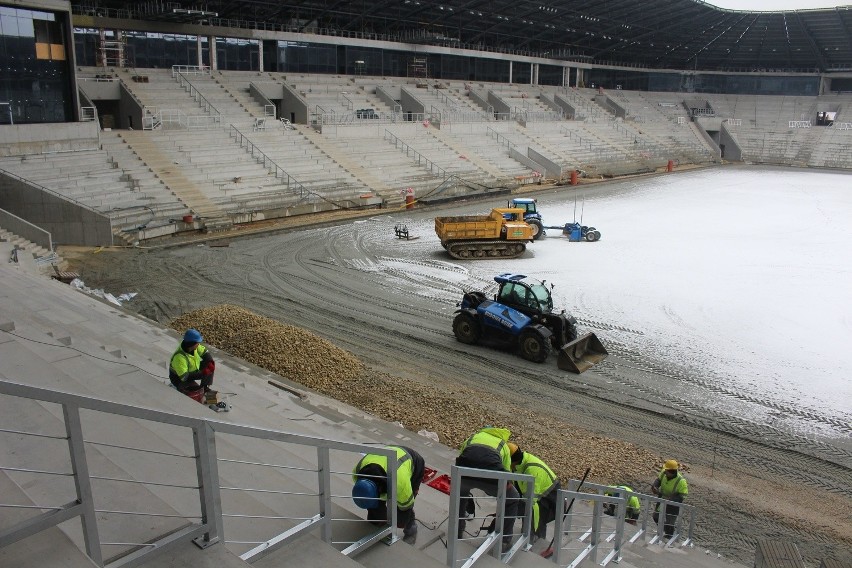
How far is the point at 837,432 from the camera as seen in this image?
11648 mm

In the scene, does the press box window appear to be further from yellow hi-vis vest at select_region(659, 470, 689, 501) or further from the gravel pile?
yellow hi-vis vest at select_region(659, 470, 689, 501)

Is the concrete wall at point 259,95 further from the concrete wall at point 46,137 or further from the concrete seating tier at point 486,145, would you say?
the concrete wall at point 46,137

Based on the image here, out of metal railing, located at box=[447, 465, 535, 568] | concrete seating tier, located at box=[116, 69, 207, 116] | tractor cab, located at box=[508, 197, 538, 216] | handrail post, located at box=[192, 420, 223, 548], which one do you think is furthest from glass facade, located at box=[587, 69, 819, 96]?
handrail post, located at box=[192, 420, 223, 548]

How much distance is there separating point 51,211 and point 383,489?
922 inches

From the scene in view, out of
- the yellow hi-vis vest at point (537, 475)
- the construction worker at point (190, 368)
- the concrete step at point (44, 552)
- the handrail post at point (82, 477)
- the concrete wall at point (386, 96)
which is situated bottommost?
the yellow hi-vis vest at point (537, 475)

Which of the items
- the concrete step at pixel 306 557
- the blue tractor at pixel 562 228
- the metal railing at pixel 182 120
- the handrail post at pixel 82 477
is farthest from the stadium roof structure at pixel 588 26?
the handrail post at pixel 82 477

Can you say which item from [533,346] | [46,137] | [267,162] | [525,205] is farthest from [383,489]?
[267,162]

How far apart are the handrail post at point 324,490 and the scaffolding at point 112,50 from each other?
135 feet

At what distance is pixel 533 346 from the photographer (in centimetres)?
1448

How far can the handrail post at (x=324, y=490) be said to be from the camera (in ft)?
14.3

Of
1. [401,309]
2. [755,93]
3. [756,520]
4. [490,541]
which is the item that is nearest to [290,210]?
[401,309]

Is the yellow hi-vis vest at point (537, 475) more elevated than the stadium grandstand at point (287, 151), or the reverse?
the stadium grandstand at point (287, 151)

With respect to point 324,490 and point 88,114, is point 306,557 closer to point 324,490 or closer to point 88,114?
point 324,490

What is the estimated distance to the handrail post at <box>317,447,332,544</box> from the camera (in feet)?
14.3
